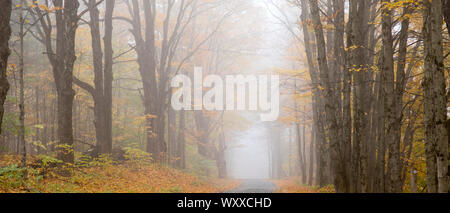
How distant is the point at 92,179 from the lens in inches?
421

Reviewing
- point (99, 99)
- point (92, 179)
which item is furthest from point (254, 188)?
point (92, 179)

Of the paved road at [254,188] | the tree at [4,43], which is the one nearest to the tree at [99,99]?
the tree at [4,43]

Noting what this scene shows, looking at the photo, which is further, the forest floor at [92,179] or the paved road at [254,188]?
A: the paved road at [254,188]

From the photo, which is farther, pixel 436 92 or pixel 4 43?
pixel 4 43

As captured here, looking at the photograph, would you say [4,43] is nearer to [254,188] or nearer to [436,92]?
[436,92]

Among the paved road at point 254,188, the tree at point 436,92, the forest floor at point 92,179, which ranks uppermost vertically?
the tree at point 436,92

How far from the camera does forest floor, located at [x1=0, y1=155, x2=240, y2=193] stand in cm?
808

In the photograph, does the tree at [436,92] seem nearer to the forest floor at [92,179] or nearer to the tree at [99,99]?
the forest floor at [92,179]

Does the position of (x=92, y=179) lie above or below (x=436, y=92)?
below

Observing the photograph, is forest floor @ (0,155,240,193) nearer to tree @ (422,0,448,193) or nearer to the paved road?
the paved road

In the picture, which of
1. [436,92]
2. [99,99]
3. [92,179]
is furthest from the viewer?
[99,99]

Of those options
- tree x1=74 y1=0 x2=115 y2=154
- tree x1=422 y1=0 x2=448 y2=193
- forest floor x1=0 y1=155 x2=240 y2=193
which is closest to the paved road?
forest floor x1=0 y1=155 x2=240 y2=193

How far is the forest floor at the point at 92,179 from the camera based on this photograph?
26.5ft
